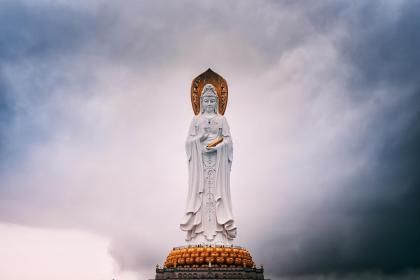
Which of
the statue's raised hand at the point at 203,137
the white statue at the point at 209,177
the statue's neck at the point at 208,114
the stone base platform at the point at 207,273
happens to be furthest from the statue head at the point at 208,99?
the stone base platform at the point at 207,273

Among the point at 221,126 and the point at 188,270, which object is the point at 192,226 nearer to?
the point at 188,270

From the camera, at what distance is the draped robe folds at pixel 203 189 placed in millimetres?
28516

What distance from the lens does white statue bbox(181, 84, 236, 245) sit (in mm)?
28562

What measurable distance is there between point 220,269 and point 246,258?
5.53 feet

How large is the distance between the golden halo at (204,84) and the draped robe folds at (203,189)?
64 cm

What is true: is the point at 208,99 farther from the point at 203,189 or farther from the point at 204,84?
the point at 203,189

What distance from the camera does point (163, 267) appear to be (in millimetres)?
27234

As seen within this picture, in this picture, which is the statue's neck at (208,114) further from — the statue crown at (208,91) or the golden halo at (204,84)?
the statue crown at (208,91)

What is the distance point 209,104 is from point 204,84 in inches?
42.8

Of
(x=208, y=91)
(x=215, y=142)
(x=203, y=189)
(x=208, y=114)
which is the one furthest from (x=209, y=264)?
(x=208, y=91)

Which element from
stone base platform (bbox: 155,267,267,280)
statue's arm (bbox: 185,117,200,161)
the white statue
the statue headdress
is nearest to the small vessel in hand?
the white statue

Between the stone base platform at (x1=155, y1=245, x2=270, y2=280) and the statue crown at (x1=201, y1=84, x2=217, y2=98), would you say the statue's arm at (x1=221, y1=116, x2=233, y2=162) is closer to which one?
the statue crown at (x1=201, y1=84, x2=217, y2=98)

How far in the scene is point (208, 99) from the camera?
30.4 m

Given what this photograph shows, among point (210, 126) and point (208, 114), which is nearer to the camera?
point (210, 126)
